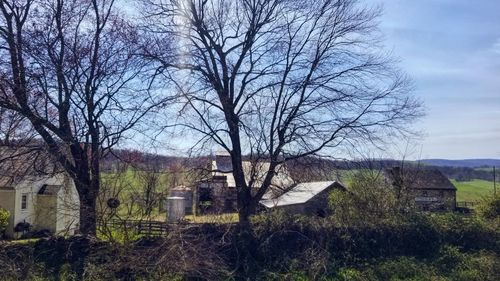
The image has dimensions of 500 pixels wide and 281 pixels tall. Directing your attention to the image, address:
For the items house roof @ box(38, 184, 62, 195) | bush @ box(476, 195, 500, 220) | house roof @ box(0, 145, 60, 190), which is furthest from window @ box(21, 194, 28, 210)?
bush @ box(476, 195, 500, 220)

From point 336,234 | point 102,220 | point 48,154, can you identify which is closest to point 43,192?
point 48,154

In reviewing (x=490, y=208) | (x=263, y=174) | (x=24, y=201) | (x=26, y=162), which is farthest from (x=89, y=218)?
(x=24, y=201)

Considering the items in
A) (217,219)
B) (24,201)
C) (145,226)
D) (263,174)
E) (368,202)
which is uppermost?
(263,174)

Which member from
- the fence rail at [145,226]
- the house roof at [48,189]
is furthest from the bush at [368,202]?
the house roof at [48,189]

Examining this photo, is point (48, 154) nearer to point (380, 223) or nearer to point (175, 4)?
point (175, 4)

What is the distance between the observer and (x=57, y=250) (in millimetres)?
10508

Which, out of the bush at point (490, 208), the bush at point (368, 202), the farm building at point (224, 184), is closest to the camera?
the bush at point (368, 202)

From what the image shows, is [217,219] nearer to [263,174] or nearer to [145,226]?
[145,226]

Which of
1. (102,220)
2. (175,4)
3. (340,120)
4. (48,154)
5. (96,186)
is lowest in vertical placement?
(102,220)

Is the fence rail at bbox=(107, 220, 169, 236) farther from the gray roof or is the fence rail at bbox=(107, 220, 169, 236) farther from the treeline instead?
the gray roof

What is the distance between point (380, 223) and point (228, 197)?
5688mm

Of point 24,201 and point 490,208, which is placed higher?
point 490,208

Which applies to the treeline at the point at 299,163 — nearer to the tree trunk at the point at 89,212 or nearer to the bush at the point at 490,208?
the tree trunk at the point at 89,212

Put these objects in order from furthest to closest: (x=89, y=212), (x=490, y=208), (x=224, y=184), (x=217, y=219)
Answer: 1. (x=224, y=184)
2. (x=490, y=208)
3. (x=217, y=219)
4. (x=89, y=212)
